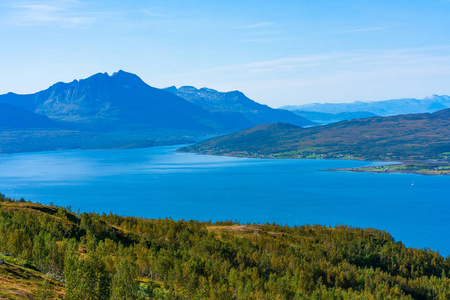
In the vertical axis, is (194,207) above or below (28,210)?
below

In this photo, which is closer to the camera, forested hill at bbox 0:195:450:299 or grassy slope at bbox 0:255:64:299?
grassy slope at bbox 0:255:64:299

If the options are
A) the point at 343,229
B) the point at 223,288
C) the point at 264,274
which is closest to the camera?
the point at 223,288

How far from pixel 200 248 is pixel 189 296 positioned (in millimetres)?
27813

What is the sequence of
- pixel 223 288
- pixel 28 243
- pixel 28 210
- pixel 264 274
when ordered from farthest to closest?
1. pixel 28 210
2. pixel 264 274
3. pixel 28 243
4. pixel 223 288

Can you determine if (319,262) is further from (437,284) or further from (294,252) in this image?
(437,284)

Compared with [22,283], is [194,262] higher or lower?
lower

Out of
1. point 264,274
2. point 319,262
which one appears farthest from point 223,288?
point 319,262

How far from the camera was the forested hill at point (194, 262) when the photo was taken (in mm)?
51438

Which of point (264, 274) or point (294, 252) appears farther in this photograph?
point (294, 252)

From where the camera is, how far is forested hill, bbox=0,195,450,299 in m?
51.4

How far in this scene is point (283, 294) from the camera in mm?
64438

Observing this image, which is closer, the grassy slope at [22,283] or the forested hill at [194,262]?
the grassy slope at [22,283]

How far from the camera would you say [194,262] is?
2616 inches

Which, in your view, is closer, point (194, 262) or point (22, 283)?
point (22, 283)
